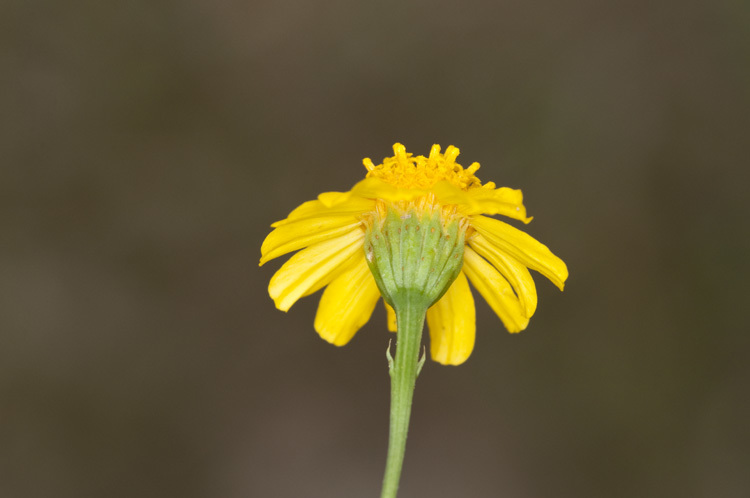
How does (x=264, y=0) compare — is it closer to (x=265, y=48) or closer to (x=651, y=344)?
(x=265, y=48)

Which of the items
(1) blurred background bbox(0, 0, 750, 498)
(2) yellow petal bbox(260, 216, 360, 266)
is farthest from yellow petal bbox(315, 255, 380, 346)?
(1) blurred background bbox(0, 0, 750, 498)

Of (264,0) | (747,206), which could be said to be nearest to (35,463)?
(264,0)

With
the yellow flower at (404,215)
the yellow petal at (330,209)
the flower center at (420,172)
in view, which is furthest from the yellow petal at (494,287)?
the yellow petal at (330,209)

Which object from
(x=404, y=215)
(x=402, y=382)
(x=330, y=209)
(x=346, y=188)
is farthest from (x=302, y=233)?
(x=346, y=188)

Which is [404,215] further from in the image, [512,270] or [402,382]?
[402,382]

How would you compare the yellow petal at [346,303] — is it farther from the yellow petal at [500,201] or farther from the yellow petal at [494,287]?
the yellow petal at [500,201]

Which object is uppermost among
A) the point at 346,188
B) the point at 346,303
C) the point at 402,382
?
the point at 346,188
